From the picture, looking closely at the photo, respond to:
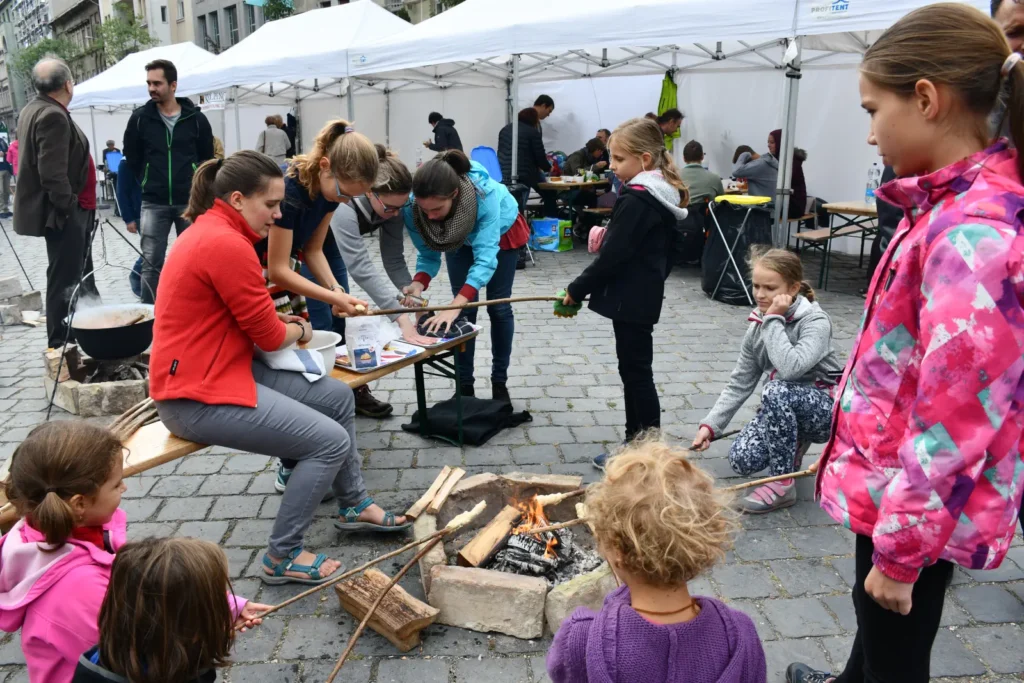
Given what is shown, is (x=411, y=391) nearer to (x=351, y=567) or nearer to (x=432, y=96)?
(x=351, y=567)

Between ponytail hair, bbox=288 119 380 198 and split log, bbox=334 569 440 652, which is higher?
ponytail hair, bbox=288 119 380 198

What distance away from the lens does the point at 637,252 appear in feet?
12.3

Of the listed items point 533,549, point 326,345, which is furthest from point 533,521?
point 326,345

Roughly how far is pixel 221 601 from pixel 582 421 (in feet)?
10.4

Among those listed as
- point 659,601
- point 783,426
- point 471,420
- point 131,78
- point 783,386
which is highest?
point 131,78

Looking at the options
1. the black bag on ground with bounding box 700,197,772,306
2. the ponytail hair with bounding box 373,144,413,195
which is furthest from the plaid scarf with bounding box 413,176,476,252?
the black bag on ground with bounding box 700,197,772,306

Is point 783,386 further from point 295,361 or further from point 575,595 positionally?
point 295,361

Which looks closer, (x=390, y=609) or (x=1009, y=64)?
(x=1009, y=64)

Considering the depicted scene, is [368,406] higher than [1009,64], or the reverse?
[1009,64]

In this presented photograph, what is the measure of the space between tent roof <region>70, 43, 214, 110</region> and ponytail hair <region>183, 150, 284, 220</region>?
15.5 meters

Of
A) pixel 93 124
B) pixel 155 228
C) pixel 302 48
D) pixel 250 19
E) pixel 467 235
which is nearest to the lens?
pixel 467 235

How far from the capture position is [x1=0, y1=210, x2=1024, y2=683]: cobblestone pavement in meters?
2.63

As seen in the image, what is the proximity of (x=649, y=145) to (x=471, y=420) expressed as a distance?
1.82 m

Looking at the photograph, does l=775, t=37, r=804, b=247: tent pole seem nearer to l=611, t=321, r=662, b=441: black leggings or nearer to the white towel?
l=611, t=321, r=662, b=441: black leggings
